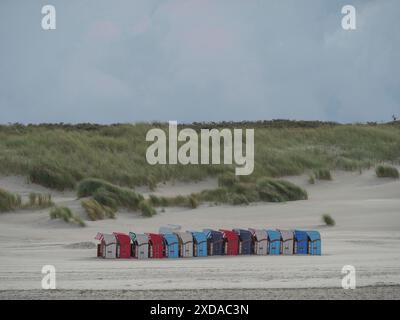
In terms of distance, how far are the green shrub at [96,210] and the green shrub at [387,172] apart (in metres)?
10.0

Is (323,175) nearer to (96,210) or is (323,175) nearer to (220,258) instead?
(96,210)

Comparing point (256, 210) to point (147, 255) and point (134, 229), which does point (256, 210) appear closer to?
point (134, 229)

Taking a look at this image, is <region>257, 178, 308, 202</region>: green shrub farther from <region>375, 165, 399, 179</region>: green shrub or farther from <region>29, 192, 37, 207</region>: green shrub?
<region>29, 192, 37, 207</region>: green shrub

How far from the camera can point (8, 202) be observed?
853 inches

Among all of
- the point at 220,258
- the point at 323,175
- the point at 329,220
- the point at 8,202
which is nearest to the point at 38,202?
the point at 8,202

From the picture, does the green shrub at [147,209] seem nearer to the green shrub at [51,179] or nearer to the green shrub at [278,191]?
the green shrub at [278,191]

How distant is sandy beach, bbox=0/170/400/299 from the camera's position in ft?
38.2

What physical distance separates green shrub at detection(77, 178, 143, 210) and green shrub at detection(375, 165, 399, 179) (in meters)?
8.74

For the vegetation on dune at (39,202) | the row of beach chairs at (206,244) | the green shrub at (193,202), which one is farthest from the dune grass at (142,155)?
the row of beach chairs at (206,244)

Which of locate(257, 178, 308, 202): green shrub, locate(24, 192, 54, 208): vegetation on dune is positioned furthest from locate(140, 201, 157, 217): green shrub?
locate(257, 178, 308, 202): green shrub

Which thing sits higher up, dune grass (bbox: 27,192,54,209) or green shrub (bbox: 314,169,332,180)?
green shrub (bbox: 314,169,332,180)

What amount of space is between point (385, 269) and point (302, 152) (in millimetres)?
18849

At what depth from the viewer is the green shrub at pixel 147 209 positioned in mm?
22156
